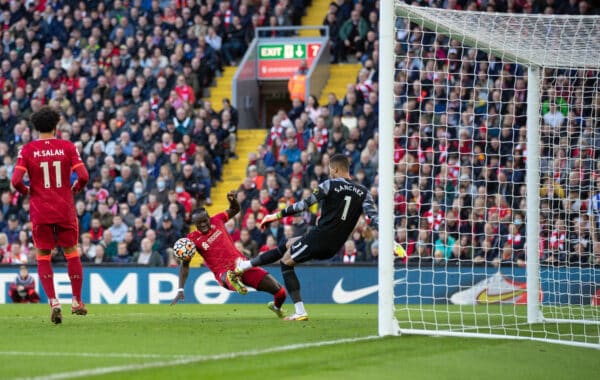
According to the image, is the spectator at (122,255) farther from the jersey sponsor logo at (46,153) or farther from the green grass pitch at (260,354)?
the jersey sponsor logo at (46,153)

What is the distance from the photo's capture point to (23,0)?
32.8 metres

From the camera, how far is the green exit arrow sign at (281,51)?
2869 cm

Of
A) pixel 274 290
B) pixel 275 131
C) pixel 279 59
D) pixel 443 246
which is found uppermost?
pixel 279 59

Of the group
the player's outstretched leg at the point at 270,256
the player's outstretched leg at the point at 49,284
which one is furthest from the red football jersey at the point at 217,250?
the player's outstretched leg at the point at 49,284

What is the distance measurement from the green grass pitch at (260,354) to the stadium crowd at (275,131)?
200 inches

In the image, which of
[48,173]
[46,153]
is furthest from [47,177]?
[46,153]

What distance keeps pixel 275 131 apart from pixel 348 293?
230 inches

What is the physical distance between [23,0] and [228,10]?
22.8 ft

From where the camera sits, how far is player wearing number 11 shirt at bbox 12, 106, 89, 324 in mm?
11953

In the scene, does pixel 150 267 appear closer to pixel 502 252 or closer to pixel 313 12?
pixel 502 252

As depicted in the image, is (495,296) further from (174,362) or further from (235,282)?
(174,362)

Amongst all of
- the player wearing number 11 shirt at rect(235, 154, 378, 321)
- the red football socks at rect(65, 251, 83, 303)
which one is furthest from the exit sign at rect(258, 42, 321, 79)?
the red football socks at rect(65, 251, 83, 303)

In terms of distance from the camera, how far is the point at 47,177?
11977 millimetres

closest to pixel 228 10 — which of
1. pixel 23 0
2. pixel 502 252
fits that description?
pixel 23 0
